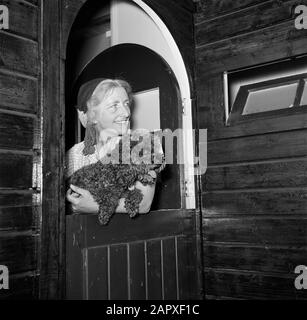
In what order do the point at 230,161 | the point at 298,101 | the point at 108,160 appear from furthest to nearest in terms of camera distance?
1. the point at 230,161
2. the point at 298,101
3. the point at 108,160

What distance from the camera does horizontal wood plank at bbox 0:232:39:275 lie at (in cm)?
120

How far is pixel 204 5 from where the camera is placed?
218cm

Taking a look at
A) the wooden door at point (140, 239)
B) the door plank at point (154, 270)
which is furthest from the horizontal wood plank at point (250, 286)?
the door plank at point (154, 270)

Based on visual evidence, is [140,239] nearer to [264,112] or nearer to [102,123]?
[102,123]

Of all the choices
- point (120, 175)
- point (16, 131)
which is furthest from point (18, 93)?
point (120, 175)

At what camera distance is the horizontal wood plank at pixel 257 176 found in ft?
5.87

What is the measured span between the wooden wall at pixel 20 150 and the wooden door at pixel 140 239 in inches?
7.4

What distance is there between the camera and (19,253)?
1.24 m

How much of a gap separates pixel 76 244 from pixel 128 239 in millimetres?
298

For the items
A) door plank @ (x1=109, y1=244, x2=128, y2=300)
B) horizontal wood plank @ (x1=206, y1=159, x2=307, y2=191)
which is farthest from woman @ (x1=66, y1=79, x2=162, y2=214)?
horizontal wood plank @ (x1=206, y1=159, x2=307, y2=191)

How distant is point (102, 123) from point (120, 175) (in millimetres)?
352

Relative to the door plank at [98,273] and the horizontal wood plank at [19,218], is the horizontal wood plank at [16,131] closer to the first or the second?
the horizontal wood plank at [19,218]
